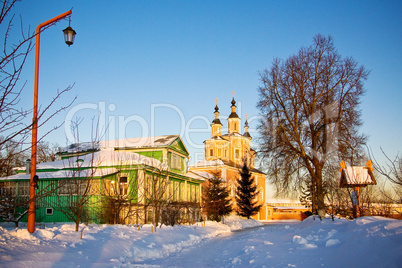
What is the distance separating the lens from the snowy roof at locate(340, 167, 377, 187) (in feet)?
46.1

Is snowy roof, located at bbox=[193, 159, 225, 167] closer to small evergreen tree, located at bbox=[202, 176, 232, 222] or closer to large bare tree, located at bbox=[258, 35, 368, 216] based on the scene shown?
small evergreen tree, located at bbox=[202, 176, 232, 222]

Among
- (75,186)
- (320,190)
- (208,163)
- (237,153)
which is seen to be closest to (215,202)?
(320,190)

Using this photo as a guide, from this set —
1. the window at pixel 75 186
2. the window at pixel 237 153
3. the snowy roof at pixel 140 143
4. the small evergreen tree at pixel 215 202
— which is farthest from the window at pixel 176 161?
the window at pixel 237 153

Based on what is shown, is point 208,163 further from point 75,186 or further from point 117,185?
point 75,186

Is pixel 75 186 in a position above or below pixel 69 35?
below

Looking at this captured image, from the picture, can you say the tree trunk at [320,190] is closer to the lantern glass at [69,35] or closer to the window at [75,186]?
the window at [75,186]

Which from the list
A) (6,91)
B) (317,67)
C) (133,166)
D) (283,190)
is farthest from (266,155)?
(6,91)

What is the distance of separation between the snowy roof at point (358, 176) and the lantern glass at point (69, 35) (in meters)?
11.2

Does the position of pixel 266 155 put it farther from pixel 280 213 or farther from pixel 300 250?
pixel 280 213

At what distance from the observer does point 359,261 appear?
264 inches

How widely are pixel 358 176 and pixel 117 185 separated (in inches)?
608

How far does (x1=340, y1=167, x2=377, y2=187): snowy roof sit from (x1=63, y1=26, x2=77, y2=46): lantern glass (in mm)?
11205

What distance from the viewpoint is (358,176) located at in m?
14.4

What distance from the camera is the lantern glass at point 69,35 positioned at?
349 inches
